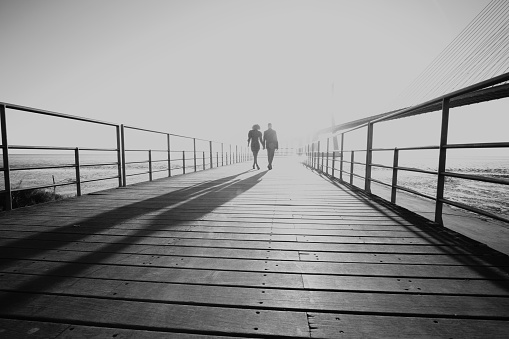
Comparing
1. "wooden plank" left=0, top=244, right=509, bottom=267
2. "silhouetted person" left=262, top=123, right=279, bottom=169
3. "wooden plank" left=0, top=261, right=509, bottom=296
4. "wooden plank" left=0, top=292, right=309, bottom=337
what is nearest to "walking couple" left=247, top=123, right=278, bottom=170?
"silhouetted person" left=262, top=123, right=279, bottom=169

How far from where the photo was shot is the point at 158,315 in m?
1.06

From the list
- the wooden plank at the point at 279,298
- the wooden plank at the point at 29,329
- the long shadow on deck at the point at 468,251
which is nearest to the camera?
the wooden plank at the point at 29,329

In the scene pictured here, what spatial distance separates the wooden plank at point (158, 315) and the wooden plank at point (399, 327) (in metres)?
0.09

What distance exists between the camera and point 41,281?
4.33ft

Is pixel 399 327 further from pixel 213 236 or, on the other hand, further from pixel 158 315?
pixel 213 236

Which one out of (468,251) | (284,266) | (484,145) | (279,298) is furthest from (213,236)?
(484,145)

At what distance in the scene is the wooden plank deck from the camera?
1.00 meters

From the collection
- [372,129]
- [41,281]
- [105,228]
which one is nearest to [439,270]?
[41,281]

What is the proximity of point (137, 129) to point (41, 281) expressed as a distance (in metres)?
4.06

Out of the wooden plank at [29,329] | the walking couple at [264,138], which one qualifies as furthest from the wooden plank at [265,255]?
the walking couple at [264,138]

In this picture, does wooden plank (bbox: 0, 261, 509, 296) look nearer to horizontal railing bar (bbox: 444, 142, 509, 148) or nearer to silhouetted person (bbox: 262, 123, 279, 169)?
horizontal railing bar (bbox: 444, 142, 509, 148)

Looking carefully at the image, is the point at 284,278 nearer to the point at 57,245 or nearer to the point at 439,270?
the point at 439,270

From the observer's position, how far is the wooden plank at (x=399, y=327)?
→ 95 cm

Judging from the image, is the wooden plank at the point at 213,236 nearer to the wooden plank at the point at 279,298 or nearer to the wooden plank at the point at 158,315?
the wooden plank at the point at 279,298
